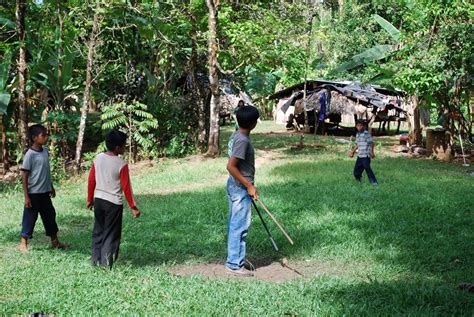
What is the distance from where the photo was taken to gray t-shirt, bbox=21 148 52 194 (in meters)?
Answer: 6.27

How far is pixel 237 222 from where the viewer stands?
216 inches

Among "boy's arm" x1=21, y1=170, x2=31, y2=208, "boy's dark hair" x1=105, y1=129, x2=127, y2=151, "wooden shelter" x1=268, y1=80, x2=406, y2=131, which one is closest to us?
"boy's dark hair" x1=105, y1=129, x2=127, y2=151

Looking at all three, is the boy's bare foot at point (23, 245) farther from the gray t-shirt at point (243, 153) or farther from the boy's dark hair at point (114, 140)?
the gray t-shirt at point (243, 153)

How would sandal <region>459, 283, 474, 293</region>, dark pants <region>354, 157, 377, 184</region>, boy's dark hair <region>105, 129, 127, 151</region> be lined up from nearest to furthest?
1. sandal <region>459, 283, 474, 293</region>
2. boy's dark hair <region>105, 129, 127, 151</region>
3. dark pants <region>354, 157, 377, 184</region>

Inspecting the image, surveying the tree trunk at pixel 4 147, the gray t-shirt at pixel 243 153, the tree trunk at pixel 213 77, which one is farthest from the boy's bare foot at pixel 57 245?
the tree trunk at pixel 213 77

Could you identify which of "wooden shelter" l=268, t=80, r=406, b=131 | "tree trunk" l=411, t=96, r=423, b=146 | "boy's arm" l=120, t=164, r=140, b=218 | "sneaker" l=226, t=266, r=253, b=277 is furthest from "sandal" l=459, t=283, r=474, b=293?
"wooden shelter" l=268, t=80, r=406, b=131

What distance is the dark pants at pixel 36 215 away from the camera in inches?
249

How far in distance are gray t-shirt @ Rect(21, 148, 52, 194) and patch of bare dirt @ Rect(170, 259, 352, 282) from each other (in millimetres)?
1925

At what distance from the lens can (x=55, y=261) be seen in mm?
5668

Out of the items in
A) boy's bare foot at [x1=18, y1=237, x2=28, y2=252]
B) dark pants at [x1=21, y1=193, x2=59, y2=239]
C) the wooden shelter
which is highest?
the wooden shelter

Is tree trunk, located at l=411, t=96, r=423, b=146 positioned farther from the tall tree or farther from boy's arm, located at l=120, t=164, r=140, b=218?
boy's arm, located at l=120, t=164, r=140, b=218

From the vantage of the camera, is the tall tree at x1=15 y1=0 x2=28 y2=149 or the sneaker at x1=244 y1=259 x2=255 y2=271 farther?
the tall tree at x1=15 y1=0 x2=28 y2=149

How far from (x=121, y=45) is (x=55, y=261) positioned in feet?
37.4

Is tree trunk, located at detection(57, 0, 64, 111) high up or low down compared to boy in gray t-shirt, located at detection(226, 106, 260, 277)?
up
